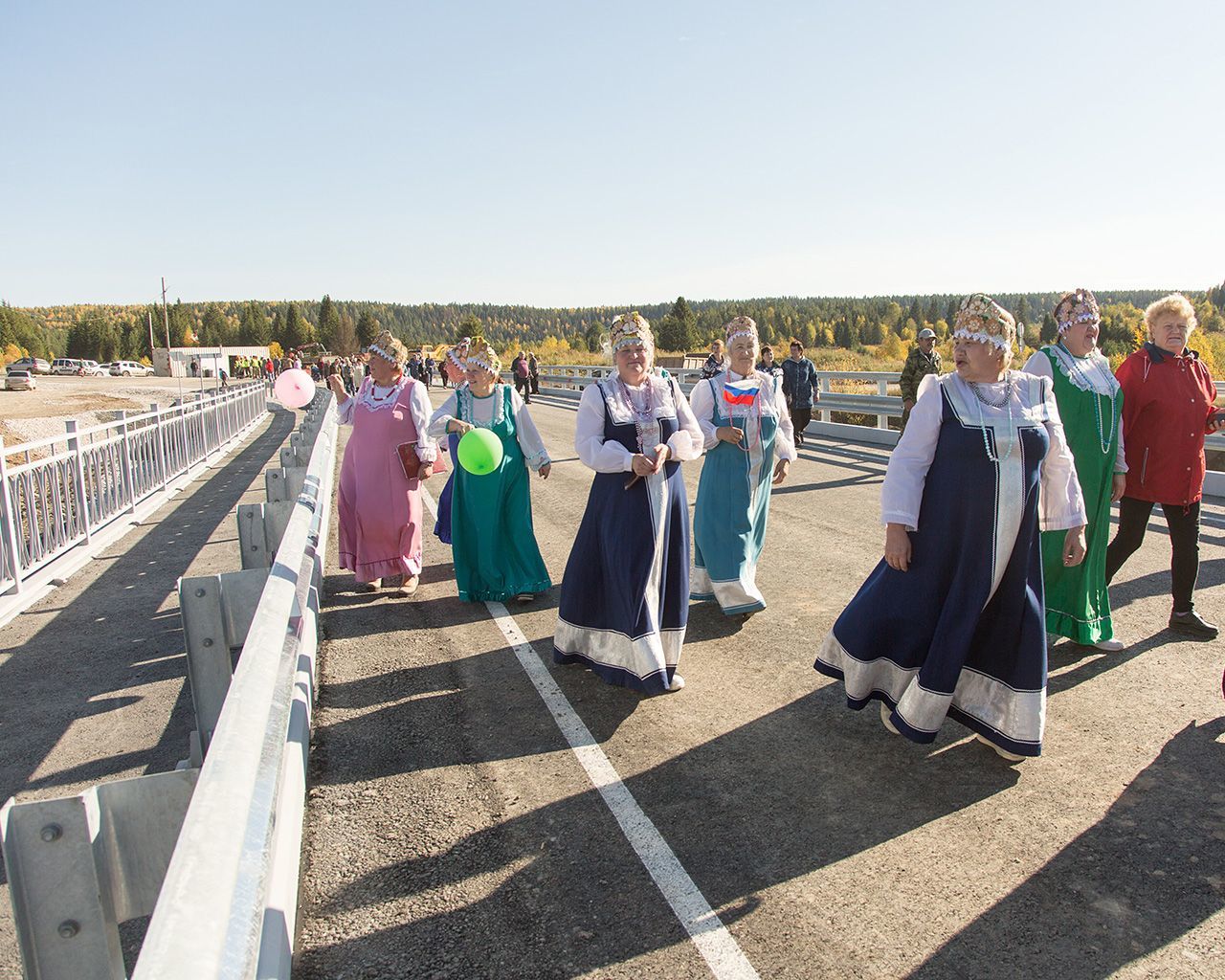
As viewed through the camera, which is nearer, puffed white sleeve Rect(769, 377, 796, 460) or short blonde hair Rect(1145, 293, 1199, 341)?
short blonde hair Rect(1145, 293, 1199, 341)

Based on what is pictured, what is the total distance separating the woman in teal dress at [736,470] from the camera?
6543mm

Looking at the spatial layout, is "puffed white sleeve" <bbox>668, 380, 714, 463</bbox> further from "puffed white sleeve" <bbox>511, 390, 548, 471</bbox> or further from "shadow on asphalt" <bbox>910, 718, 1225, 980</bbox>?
"shadow on asphalt" <bbox>910, 718, 1225, 980</bbox>

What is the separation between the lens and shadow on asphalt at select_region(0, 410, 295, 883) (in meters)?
4.45

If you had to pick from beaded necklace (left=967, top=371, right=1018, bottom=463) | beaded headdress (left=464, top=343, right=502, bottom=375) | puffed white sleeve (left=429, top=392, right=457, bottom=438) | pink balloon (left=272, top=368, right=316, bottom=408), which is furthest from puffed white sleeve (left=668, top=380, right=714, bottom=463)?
pink balloon (left=272, top=368, right=316, bottom=408)

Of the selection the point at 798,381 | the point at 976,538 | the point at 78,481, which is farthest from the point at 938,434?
the point at 798,381

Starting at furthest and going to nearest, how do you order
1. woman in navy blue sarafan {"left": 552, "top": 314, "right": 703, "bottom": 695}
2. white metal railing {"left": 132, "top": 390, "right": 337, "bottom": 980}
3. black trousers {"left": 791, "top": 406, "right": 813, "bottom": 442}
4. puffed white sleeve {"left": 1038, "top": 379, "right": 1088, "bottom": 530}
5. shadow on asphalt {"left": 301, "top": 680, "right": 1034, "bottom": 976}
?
black trousers {"left": 791, "top": 406, "right": 813, "bottom": 442}, woman in navy blue sarafan {"left": 552, "top": 314, "right": 703, "bottom": 695}, puffed white sleeve {"left": 1038, "top": 379, "right": 1088, "bottom": 530}, shadow on asphalt {"left": 301, "top": 680, "right": 1034, "bottom": 976}, white metal railing {"left": 132, "top": 390, "right": 337, "bottom": 980}

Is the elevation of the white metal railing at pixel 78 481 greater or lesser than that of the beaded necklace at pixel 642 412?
lesser

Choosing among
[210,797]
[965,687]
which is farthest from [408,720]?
[210,797]

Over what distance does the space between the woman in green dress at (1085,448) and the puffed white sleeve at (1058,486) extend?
1.29 metres

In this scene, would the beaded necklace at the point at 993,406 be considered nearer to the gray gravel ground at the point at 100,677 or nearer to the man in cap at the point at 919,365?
the gray gravel ground at the point at 100,677

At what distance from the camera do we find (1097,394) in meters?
5.62

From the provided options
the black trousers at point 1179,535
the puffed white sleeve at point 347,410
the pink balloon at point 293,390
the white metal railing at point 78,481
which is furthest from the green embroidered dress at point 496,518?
the black trousers at point 1179,535

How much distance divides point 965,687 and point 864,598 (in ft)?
2.01

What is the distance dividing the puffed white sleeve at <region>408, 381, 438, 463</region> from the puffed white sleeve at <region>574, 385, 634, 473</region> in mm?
2348
